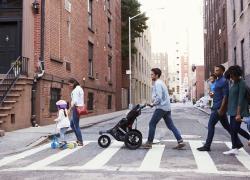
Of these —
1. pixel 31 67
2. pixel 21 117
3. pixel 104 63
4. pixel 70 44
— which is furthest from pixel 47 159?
pixel 104 63

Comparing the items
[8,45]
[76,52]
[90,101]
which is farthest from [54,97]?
[90,101]

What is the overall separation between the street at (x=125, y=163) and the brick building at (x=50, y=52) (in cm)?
575

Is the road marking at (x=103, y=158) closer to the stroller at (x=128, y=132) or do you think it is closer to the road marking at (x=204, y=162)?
the stroller at (x=128, y=132)

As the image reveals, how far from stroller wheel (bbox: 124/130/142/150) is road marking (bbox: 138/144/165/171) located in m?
0.38

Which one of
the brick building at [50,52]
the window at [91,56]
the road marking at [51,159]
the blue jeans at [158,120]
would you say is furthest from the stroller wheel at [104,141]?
the window at [91,56]

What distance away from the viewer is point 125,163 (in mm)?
7988

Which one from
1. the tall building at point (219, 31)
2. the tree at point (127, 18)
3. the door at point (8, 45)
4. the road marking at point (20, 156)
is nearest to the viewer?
the road marking at point (20, 156)

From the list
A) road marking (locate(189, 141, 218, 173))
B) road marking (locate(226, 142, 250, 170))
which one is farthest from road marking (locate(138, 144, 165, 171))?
road marking (locate(226, 142, 250, 170))

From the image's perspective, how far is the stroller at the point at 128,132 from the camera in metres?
9.88

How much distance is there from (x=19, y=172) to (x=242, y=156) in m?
4.52

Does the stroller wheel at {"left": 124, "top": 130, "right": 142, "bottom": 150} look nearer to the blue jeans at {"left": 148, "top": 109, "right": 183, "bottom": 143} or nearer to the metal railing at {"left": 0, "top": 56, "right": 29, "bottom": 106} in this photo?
the blue jeans at {"left": 148, "top": 109, "right": 183, "bottom": 143}

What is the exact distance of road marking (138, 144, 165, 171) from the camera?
7.45 m

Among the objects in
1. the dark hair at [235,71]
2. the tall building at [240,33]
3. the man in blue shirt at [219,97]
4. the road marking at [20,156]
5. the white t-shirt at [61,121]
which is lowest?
the road marking at [20,156]

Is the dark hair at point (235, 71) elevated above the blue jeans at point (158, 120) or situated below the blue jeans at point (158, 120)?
above
